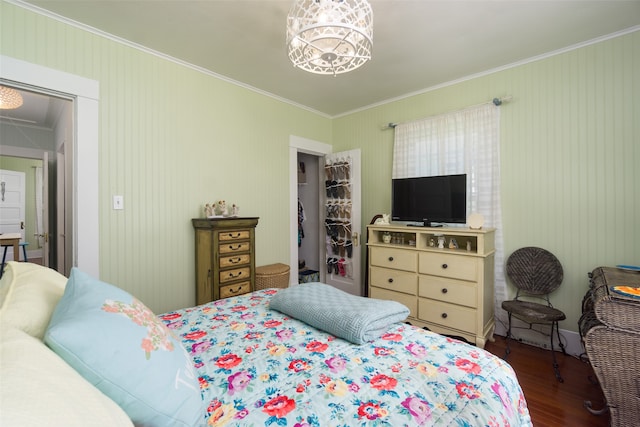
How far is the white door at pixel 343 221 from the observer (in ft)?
12.5

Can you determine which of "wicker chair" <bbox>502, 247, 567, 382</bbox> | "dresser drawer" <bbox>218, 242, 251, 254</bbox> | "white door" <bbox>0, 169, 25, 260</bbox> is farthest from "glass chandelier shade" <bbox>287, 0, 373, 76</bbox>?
"white door" <bbox>0, 169, 25, 260</bbox>

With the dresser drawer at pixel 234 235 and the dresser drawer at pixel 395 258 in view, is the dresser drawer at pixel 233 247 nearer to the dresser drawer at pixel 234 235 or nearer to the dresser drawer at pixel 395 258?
the dresser drawer at pixel 234 235

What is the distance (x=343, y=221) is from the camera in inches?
155

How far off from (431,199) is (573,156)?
4.03 feet

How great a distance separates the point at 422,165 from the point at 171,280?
2989mm

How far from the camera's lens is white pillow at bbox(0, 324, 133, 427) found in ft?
1.36

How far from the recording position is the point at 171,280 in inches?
105

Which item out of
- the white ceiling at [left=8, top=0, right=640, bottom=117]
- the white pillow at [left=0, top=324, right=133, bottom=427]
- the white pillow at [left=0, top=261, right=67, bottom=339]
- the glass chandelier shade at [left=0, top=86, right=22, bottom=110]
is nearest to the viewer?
the white pillow at [left=0, top=324, right=133, bottom=427]

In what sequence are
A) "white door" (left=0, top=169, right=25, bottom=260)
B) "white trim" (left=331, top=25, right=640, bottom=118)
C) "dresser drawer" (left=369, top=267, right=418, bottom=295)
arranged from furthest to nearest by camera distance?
1. "white door" (left=0, top=169, right=25, bottom=260)
2. "dresser drawer" (left=369, top=267, right=418, bottom=295)
3. "white trim" (left=331, top=25, right=640, bottom=118)

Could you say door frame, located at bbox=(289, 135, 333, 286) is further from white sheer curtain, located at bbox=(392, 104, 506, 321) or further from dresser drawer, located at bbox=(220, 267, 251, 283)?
white sheer curtain, located at bbox=(392, 104, 506, 321)

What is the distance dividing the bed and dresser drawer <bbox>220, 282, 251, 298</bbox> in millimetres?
1202

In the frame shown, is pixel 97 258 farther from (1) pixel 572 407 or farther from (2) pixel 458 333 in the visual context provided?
(1) pixel 572 407

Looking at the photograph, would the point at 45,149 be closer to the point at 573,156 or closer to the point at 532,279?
the point at 532,279

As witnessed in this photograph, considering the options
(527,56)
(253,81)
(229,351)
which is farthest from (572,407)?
(253,81)
